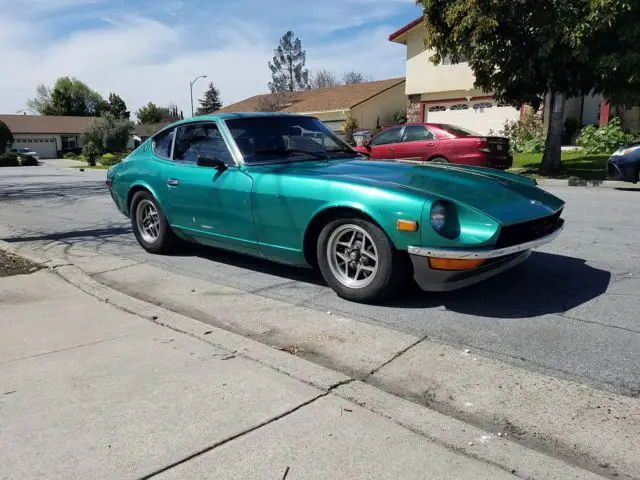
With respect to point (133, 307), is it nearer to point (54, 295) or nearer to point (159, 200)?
point (54, 295)

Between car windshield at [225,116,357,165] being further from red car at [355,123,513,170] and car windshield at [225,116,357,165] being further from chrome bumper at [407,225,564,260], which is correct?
red car at [355,123,513,170]

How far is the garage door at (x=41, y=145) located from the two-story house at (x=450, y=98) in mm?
57920

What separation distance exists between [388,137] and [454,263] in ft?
35.5

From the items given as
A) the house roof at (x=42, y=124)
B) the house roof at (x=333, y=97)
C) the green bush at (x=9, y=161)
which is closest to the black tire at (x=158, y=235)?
the house roof at (x=333, y=97)

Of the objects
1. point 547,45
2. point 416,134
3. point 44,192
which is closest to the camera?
point 547,45

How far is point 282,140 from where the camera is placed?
5273 millimetres

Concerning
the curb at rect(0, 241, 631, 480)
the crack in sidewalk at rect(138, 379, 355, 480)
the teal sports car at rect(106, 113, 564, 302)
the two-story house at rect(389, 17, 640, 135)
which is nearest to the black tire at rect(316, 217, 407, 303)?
the teal sports car at rect(106, 113, 564, 302)

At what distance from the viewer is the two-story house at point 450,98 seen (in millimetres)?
23391

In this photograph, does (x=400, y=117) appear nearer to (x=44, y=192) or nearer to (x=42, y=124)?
(x=44, y=192)

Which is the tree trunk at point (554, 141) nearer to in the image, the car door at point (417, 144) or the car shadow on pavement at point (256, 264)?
the car door at point (417, 144)

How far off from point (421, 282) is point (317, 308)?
2.88 ft

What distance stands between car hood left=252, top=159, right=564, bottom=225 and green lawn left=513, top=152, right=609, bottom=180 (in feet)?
34.2

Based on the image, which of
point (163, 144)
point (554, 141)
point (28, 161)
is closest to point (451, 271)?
point (163, 144)

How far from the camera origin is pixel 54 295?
4.75m
